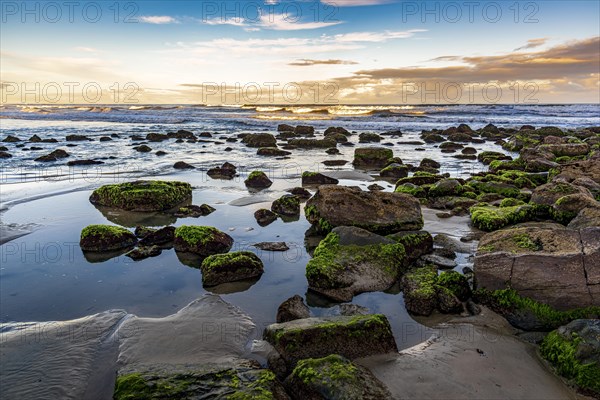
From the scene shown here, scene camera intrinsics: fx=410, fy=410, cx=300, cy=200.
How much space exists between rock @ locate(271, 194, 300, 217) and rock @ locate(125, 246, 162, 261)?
3554 mm

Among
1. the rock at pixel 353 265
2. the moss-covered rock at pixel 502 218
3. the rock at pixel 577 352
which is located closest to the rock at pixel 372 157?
the moss-covered rock at pixel 502 218

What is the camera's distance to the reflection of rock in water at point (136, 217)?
9961mm

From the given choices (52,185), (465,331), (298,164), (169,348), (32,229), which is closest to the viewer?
(169,348)

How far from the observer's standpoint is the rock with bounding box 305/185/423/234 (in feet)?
28.4

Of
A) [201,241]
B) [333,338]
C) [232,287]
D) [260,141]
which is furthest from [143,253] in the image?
[260,141]

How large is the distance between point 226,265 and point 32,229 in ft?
17.8

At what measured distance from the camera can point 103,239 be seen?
7934 millimetres

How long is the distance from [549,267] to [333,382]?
360cm

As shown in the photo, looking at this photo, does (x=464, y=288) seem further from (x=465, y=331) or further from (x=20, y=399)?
(x=20, y=399)

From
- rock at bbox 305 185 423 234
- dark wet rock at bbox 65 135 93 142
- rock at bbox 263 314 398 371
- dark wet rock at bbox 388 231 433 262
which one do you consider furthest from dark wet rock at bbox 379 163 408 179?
dark wet rock at bbox 65 135 93 142

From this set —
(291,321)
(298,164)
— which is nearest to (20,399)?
(291,321)

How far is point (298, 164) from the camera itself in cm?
2028

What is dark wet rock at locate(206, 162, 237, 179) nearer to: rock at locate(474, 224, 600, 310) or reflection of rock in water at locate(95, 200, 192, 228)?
reflection of rock in water at locate(95, 200, 192, 228)

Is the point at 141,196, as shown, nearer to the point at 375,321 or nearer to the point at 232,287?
the point at 232,287
